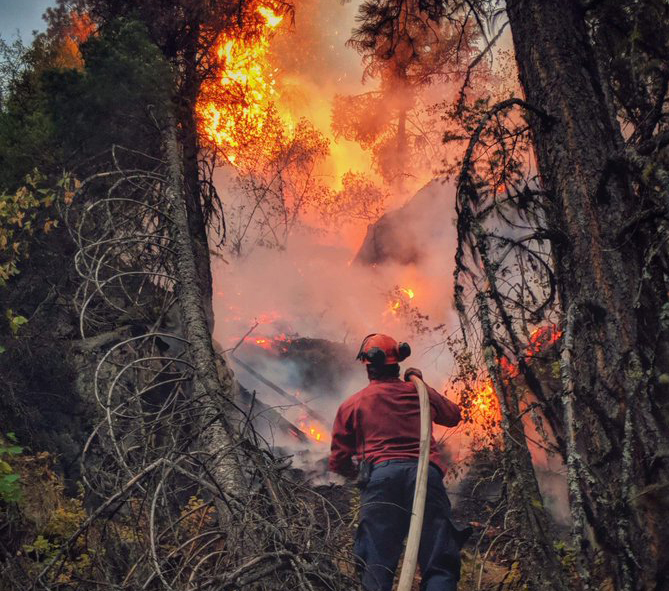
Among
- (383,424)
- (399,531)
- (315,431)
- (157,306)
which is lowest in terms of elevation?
(399,531)

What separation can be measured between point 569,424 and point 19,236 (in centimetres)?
818

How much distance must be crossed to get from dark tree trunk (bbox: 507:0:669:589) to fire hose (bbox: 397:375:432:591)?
52.9 inches

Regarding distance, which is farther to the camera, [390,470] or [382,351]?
[382,351]

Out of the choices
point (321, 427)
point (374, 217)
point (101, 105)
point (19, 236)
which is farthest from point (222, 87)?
point (374, 217)

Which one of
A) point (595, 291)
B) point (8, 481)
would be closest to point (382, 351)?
point (595, 291)

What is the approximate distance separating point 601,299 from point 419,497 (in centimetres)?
224

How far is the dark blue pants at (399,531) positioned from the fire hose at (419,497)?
0.17m

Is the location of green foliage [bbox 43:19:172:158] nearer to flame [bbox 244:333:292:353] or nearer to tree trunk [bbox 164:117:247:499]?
tree trunk [bbox 164:117:247:499]

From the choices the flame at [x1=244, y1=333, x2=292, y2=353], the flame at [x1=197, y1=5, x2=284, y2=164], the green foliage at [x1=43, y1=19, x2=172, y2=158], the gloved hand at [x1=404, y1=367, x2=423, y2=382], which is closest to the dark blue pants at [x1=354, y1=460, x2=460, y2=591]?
the gloved hand at [x1=404, y1=367, x2=423, y2=382]

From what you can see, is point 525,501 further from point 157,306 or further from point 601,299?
point 157,306

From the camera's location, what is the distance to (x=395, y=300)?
18.5 m

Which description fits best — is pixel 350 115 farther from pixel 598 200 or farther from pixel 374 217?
pixel 598 200

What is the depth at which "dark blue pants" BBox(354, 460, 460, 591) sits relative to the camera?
4.25 m

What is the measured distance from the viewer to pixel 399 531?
4523 millimetres
